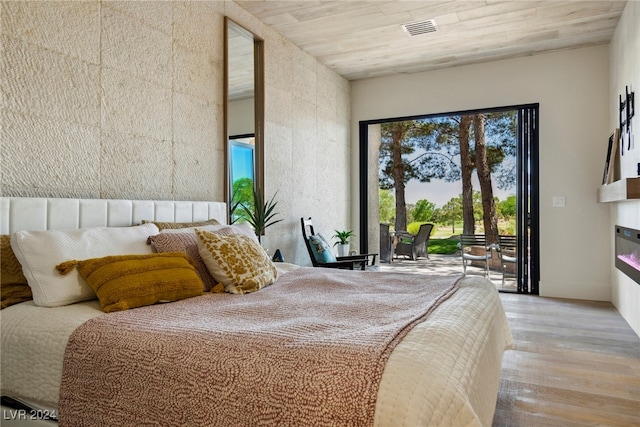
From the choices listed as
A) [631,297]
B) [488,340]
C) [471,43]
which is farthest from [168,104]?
[631,297]

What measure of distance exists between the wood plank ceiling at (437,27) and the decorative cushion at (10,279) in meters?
2.74

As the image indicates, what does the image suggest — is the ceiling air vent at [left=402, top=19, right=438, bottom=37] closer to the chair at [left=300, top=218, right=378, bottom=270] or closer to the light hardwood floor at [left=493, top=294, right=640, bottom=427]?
the chair at [left=300, top=218, right=378, bottom=270]

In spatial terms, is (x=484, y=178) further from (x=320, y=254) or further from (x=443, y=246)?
(x=320, y=254)

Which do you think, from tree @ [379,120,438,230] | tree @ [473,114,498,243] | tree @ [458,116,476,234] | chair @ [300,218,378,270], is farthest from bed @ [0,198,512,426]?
tree @ [379,120,438,230]

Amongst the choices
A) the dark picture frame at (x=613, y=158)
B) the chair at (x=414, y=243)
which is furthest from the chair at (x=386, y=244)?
the dark picture frame at (x=613, y=158)

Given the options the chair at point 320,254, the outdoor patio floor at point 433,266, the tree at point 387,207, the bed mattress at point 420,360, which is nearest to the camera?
the bed mattress at point 420,360

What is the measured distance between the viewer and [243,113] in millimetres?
3738

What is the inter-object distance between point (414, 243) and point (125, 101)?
634cm

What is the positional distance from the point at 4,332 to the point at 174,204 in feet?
4.58

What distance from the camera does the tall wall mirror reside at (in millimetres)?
3576

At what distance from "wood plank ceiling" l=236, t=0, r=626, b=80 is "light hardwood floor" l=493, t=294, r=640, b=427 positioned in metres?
2.74

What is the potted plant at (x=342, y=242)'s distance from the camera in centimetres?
531

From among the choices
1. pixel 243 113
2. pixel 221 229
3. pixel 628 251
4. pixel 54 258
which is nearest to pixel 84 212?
pixel 54 258

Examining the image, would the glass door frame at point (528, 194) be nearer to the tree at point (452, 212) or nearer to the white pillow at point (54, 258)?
the tree at point (452, 212)
